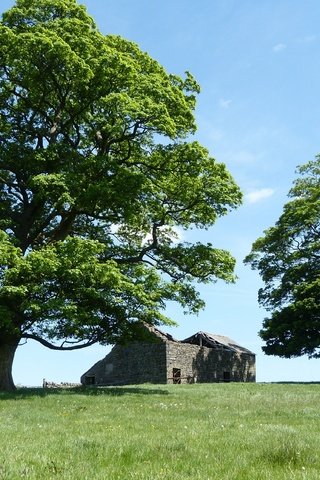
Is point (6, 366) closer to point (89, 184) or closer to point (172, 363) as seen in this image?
point (89, 184)

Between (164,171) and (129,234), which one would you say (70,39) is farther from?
(129,234)

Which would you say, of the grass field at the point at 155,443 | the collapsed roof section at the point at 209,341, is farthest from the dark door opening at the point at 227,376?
the grass field at the point at 155,443

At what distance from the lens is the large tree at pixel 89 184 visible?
2498 centimetres

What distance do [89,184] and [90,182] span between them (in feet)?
2.74

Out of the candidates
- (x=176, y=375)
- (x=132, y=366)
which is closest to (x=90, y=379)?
(x=132, y=366)

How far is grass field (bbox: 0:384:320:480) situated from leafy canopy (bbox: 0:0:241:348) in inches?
262

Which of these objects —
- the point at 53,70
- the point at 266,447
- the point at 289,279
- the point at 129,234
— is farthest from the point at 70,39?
the point at 289,279

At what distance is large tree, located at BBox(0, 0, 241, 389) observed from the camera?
24984mm

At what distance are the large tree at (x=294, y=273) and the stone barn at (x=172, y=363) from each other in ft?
23.5

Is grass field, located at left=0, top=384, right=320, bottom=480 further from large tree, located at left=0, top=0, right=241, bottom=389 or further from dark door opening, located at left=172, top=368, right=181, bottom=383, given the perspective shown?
dark door opening, located at left=172, top=368, right=181, bottom=383

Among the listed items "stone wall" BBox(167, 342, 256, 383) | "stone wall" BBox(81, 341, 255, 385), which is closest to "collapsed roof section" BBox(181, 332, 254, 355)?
"stone wall" BBox(167, 342, 256, 383)

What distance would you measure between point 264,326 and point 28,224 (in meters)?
27.6

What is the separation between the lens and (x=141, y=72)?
31.3 metres

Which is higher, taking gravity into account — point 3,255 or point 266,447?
point 3,255
